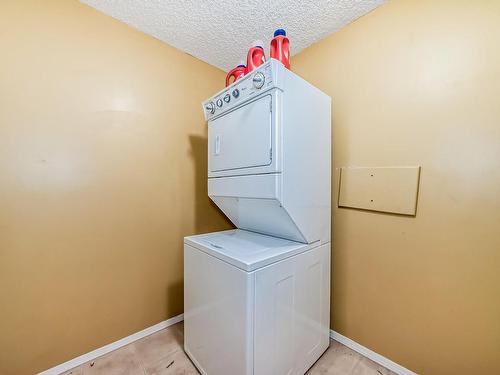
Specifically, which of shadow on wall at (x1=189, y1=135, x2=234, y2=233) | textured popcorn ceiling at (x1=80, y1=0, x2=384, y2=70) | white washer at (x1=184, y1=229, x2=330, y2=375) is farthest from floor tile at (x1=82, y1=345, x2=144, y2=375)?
textured popcorn ceiling at (x1=80, y1=0, x2=384, y2=70)

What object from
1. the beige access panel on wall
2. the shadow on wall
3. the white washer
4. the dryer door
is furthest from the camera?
the shadow on wall

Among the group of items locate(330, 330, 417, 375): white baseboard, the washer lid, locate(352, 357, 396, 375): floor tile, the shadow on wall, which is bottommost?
locate(352, 357, 396, 375): floor tile

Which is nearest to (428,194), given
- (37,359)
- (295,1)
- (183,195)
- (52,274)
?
(295,1)

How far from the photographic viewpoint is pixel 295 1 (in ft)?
5.21

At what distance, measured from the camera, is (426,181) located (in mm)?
1421

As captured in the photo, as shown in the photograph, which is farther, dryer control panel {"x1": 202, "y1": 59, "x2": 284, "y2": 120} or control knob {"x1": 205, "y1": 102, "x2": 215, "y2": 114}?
control knob {"x1": 205, "y1": 102, "x2": 215, "y2": 114}

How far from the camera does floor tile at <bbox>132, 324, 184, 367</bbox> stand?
1691 millimetres

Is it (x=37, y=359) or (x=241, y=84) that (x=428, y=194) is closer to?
(x=241, y=84)

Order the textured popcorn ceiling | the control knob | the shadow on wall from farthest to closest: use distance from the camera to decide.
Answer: the shadow on wall < the control knob < the textured popcorn ceiling

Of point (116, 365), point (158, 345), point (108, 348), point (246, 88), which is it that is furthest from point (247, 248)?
point (108, 348)

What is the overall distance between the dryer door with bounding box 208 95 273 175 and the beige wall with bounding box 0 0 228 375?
0.62 metres

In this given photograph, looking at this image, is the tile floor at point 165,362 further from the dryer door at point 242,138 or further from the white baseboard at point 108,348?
the dryer door at point 242,138

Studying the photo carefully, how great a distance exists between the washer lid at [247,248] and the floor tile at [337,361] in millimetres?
912

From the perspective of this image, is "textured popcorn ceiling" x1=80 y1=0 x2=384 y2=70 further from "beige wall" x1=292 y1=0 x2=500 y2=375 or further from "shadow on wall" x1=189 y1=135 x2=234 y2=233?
"shadow on wall" x1=189 y1=135 x2=234 y2=233
